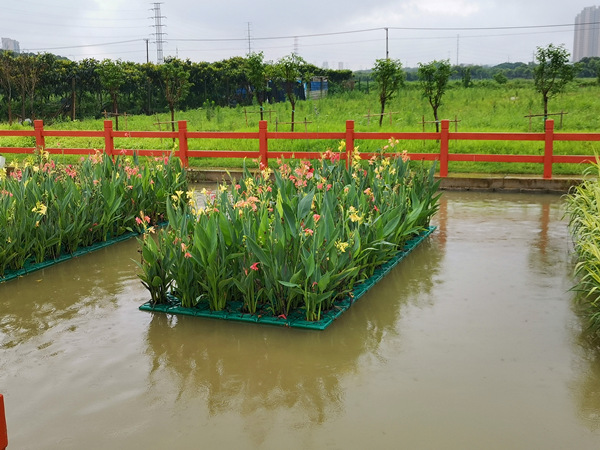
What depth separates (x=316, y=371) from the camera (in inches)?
179

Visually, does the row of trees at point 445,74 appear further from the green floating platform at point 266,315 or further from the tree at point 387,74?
the green floating platform at point 266,315

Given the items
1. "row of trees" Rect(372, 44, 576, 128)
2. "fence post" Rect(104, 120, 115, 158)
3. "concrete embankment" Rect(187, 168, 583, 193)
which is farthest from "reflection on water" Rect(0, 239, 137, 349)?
"row of trees" Rect(372, 44, 576, 128)

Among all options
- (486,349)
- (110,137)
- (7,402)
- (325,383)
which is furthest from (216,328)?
(110,137)

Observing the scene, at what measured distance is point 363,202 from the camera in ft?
22.0

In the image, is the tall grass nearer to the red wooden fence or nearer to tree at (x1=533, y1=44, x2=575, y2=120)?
the red wooden fence

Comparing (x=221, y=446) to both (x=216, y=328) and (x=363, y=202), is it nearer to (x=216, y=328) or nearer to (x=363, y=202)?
(x=216, y=328)

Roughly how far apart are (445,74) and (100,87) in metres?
24.1

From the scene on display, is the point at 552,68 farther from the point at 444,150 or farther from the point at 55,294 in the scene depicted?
the point at 55,294

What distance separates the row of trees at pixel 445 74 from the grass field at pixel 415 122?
44.7 inches

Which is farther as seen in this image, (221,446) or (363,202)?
(363,202)

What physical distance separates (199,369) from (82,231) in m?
3.63

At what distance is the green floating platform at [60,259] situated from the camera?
6.82 m

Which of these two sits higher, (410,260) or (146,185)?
(146,185)

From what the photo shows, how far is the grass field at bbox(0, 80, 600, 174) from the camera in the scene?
16.0 meters
